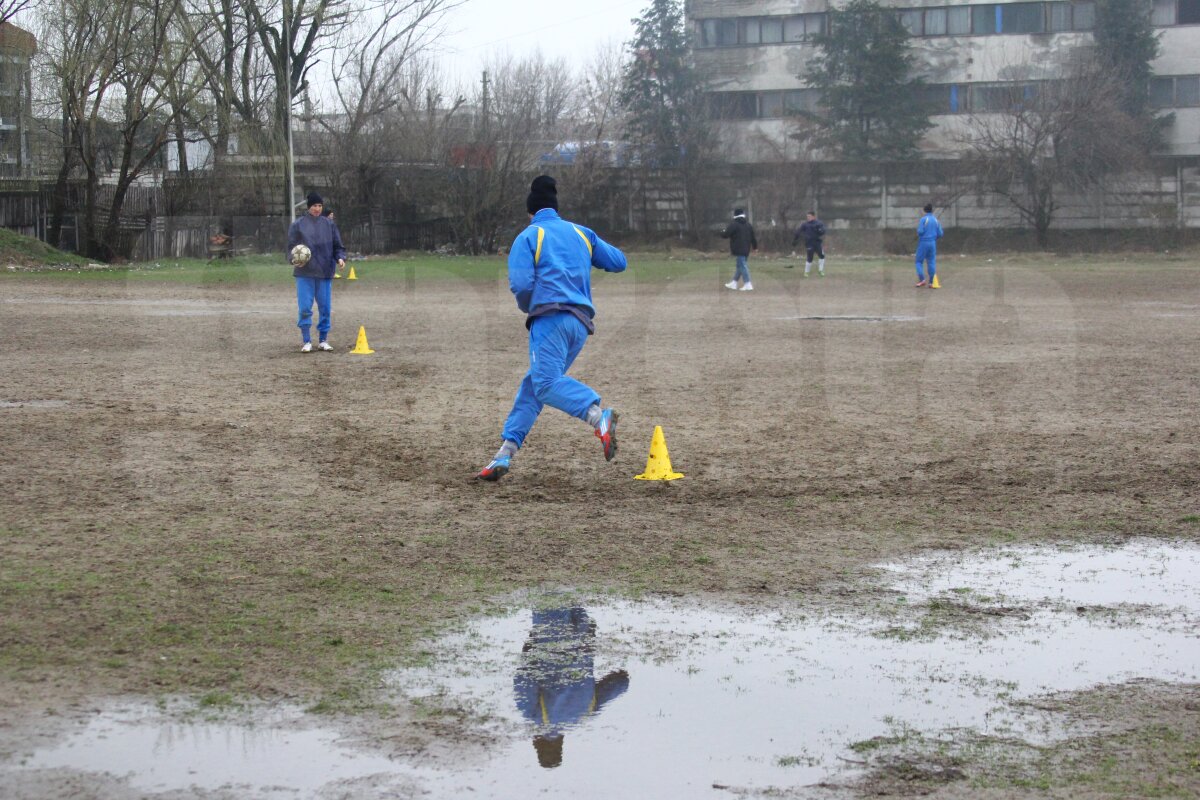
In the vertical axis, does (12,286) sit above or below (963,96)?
below

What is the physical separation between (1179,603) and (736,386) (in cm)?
739

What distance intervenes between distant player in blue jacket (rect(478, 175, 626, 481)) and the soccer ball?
23.6 ft

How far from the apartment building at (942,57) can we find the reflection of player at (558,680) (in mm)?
46921

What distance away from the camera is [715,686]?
499 cm

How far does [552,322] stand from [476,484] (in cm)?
112

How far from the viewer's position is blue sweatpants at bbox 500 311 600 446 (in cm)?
861

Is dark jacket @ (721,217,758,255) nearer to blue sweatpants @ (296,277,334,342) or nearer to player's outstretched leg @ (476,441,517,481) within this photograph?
blue sweatpants @ (296,277,334,342)

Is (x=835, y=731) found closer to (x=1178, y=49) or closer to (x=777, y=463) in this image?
(x=777, y=463)

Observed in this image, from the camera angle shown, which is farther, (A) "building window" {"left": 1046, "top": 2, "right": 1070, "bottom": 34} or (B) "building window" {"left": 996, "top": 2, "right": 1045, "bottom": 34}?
(B) "building window" {"left": 996, "top": 2, "right": 1045, "bottom": 34}

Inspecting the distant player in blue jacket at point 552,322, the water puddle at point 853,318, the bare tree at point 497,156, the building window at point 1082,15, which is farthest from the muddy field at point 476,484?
the building window at point 1082,15

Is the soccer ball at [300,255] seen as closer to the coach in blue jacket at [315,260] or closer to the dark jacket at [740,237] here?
the coach in blue jacket at [315,260]

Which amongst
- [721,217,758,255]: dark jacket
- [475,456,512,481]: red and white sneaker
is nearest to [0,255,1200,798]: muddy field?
[475,456,512,481]: red and white sneaker

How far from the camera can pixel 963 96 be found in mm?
58156

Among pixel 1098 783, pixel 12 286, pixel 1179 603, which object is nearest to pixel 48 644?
pixel 1098 783
